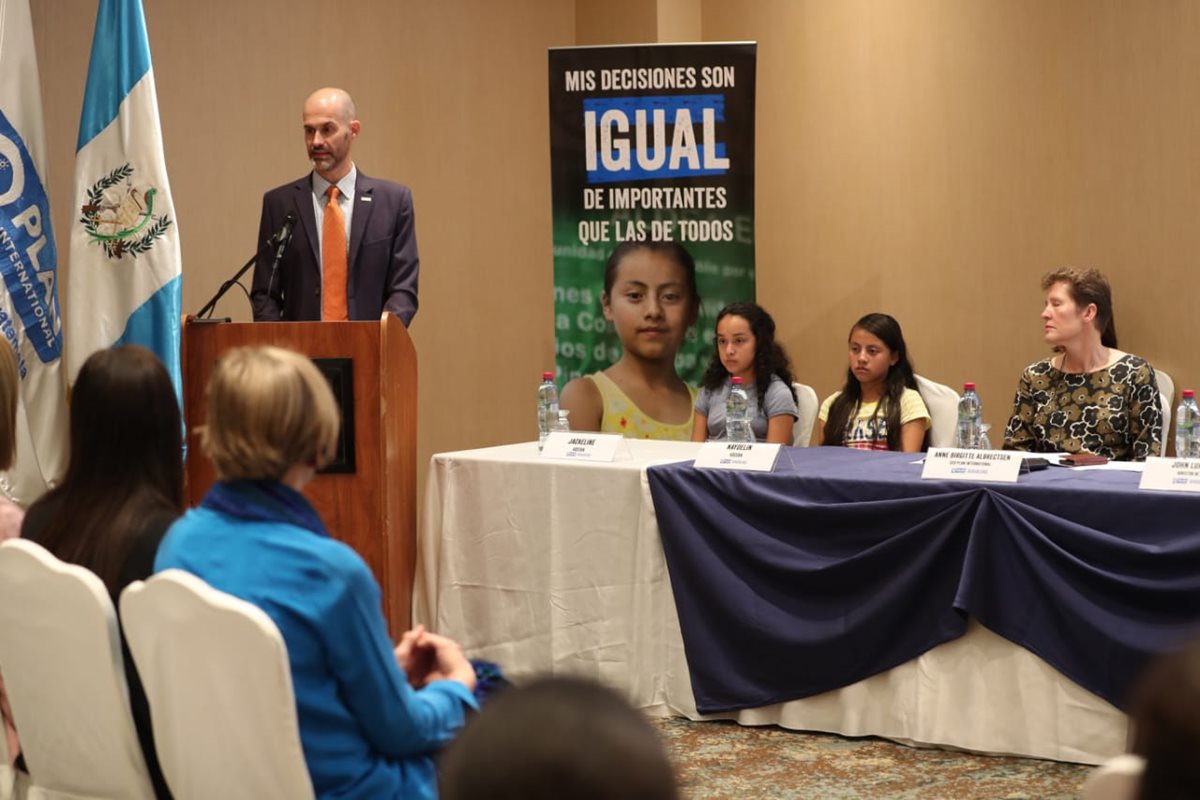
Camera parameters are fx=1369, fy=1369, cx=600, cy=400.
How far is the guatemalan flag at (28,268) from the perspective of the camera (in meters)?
4.43

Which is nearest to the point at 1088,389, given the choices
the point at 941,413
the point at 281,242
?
the point at 941,413

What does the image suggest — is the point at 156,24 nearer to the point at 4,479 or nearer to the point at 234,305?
the point at 234,305

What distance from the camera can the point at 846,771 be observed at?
3.44 meters

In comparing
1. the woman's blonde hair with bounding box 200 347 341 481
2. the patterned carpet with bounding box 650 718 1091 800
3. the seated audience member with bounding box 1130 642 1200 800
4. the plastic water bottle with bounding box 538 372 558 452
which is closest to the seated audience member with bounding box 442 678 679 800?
the seated audience member with bounding box 1130 642 1200 800

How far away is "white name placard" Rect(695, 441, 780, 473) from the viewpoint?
12.6ft

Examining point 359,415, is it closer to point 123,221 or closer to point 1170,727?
point 123,221

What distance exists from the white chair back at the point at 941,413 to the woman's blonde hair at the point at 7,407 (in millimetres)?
3033

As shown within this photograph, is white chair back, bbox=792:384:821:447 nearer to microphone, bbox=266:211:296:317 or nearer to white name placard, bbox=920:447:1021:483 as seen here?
white name placard, bbox=920:447:1021:483

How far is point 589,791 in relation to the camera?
2.79 feet

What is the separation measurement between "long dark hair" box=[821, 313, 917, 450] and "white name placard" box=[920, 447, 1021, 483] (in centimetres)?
98

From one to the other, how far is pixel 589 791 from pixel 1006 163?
5.34 m

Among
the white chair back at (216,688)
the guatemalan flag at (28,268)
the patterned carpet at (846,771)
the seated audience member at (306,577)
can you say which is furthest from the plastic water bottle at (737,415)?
the white chair back at (216,688)

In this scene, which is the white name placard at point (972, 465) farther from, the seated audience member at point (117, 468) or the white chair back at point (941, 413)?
the seated audience member at point (117, 468)

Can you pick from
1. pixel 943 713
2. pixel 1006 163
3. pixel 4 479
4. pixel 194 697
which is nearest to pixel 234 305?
pixel 4 479
